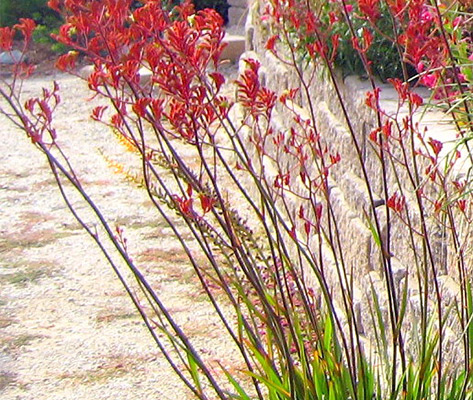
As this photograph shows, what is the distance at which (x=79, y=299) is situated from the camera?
413 cm

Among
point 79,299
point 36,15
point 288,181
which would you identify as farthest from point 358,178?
point 36,15

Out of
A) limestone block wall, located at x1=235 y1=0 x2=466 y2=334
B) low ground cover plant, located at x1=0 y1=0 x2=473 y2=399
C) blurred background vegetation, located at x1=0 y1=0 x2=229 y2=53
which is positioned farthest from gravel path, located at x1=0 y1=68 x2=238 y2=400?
blurred background vegetation, located at x1=0 y1=0 x2=229 y2=53

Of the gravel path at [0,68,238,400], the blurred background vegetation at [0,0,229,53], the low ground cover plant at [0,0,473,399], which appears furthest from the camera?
the blurred background vegetation at [0,0,229,53]

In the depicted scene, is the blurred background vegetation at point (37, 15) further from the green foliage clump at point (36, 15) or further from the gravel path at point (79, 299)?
the gravel path at point (79, 299)

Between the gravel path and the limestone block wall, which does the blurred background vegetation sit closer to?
the gravel path

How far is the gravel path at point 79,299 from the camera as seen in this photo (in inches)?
133

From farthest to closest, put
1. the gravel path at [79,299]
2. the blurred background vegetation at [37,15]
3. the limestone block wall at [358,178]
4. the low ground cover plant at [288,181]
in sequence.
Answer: the blurred background vegetation at [37,15]
the gravel path at [79,299]
the limestone block wall at [358,178]
the low ground cover plant at [288,181]

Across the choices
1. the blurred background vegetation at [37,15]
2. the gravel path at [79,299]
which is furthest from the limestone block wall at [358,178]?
the blurred background vegetation at [37,15]

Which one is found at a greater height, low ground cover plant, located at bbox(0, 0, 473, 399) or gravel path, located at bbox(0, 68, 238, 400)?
low ground cover plant, located at bbox(0, 0, 473, 399)

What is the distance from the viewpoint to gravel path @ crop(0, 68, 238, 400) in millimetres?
3383

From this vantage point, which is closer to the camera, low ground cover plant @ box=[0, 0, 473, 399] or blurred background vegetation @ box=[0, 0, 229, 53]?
low ground cover plant @ box=[0, 0, 473, 399]

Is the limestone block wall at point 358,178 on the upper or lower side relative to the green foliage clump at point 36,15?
upper

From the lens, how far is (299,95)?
4.39 meters

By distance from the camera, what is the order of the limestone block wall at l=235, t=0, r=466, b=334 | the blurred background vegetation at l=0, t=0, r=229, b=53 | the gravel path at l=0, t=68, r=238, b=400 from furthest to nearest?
the blurred background vegetation at l=0, t=0, r=229, b=53 < the gravel path at l=0, t=68, r=238, b=400 < the limestone block wall at l=235, t=0, r=466, b=334
